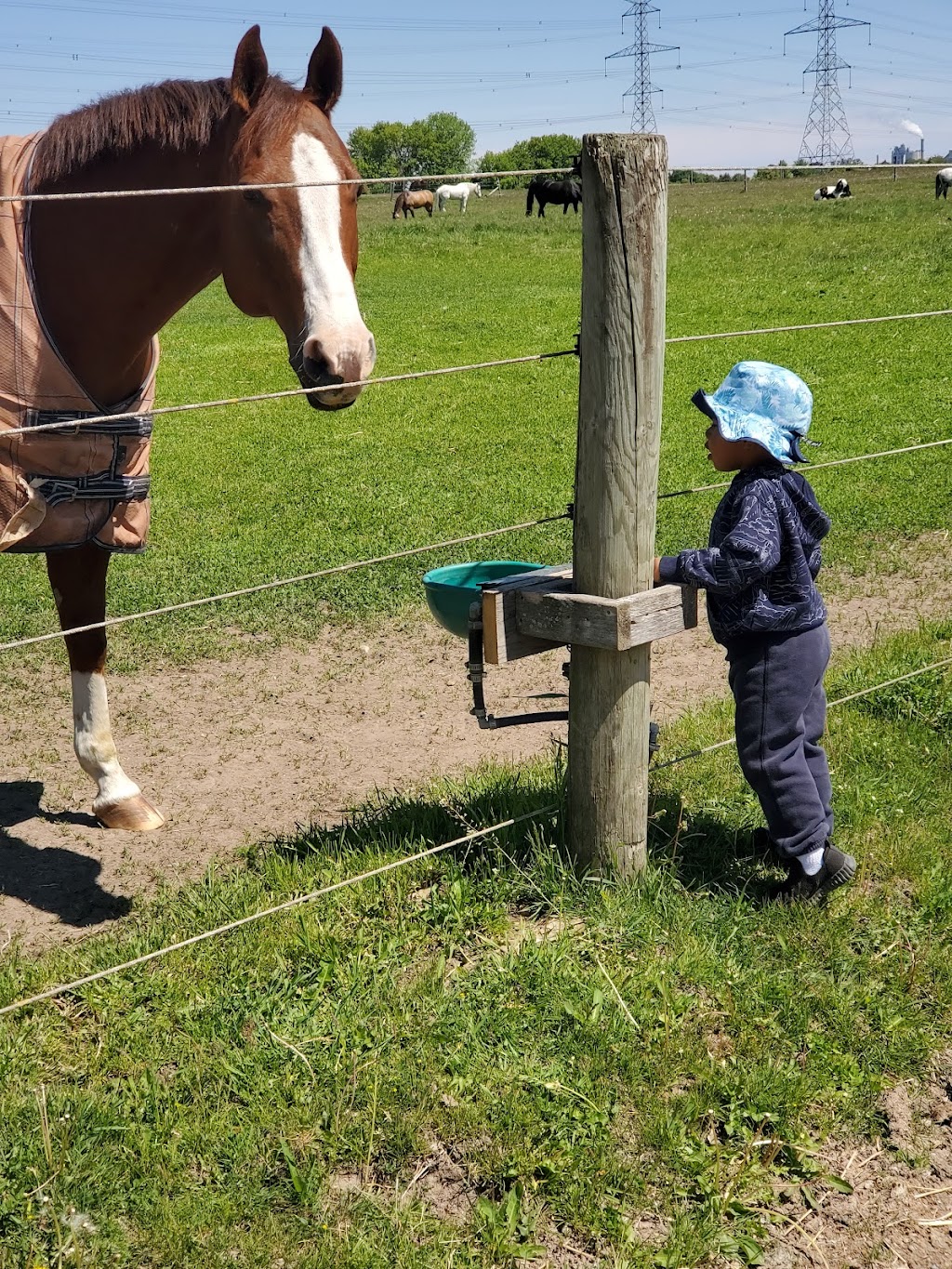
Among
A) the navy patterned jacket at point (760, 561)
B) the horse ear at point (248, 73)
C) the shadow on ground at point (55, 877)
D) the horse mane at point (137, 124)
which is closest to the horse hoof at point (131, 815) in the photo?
the shadow on ground at point (55, 877)

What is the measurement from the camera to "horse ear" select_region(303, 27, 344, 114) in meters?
3.14

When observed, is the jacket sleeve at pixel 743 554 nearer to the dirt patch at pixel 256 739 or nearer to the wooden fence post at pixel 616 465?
the wooden fence post at pixel 616 465

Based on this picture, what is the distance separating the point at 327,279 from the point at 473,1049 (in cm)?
182

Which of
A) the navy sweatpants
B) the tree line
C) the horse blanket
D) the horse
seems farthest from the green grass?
the tree line

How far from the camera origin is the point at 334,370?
2.83 m

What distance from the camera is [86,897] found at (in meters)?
3.60

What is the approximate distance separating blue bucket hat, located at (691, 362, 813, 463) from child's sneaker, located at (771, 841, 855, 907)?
977 mm

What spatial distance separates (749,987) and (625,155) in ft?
6.02

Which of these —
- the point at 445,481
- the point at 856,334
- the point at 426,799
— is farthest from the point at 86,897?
the point at 856,334

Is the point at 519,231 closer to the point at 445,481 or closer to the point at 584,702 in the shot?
the point at 445,481

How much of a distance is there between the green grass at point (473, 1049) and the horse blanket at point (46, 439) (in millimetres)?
1137

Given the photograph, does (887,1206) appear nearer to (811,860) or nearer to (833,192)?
(811,860)

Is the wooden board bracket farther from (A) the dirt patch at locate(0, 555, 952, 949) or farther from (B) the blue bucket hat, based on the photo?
(A) the dirt patch at locate(0, 555, 952, 949)

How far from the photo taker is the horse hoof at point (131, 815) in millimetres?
3955
